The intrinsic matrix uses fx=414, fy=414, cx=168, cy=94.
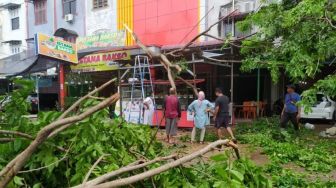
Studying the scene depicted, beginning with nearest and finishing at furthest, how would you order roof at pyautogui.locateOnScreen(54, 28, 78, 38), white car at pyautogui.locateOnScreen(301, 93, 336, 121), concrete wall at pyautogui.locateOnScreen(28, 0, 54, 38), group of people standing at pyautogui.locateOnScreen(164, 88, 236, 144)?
group of people standing at pyautogui.locateOnScreen(164, 88, 236, 144), white car at pyautogui.locateOnScreen(301, 93, 336, 121), roof at pyautogui.locateOnScreen(54, 28, 78, 38), concrete wall at pyautogui.locateOnScreen(28, 0, 54, 38)

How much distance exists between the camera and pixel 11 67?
19.5 m

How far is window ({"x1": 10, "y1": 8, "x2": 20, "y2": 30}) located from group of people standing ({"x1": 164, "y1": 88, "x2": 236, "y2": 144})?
23.7 meters

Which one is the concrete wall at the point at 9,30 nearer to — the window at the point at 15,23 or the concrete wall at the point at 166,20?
the window at the point at 15,23

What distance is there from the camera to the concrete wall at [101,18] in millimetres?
23328

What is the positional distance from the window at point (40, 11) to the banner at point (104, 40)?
18.8 ft

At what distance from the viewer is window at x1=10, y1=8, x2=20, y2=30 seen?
31781mm

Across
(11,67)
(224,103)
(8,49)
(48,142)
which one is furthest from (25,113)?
(8,49)

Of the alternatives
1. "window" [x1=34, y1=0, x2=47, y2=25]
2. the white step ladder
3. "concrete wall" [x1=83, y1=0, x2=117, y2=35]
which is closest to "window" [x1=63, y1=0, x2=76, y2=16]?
"concrete wall" [x1=83, y1=0, x2=117, y2=35]

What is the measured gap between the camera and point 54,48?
15.4m

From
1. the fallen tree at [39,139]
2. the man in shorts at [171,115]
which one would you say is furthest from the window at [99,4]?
the fallen tree at [39,139]

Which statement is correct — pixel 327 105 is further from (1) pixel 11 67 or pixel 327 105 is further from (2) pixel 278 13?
(1) pixel 11 67

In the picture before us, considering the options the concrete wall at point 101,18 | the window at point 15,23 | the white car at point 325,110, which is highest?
the window at point 15,23

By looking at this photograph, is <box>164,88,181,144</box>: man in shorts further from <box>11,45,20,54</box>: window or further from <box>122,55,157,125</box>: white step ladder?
<box>11,45,20,54</box>: window

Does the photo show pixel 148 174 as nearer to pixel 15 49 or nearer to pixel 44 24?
pixel 44 24
